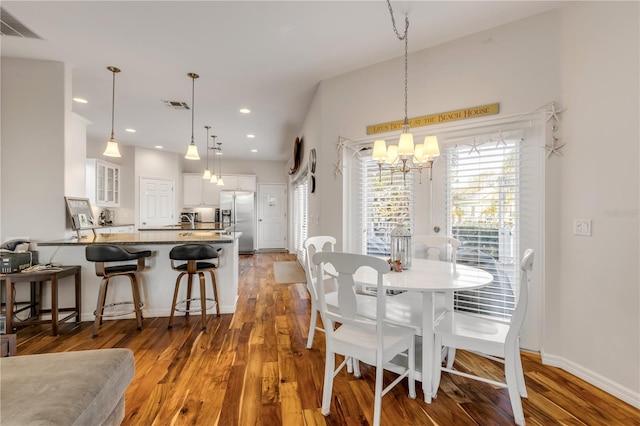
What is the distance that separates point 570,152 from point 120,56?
409 centimetres

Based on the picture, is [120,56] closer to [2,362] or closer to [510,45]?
[2,362]

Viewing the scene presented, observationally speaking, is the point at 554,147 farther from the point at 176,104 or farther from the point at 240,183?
the point at 240,183

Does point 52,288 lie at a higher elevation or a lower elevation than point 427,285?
lower

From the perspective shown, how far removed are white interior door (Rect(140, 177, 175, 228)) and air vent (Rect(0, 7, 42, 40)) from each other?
4515mm

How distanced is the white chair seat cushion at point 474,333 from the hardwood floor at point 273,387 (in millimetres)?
403

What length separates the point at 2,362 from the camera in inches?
48.4

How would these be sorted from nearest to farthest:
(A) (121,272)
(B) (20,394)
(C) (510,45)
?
(B) (20,394) < (C) (510,45) < (A) (121,272)

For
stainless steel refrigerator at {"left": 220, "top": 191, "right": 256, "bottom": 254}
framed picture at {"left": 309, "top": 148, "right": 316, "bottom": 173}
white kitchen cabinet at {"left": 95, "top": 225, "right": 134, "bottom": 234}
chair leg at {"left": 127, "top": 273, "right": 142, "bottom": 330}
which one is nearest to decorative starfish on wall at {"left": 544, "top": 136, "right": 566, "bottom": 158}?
framed picture at {"left": 309, "top": 148, "right": 316, "bottom": 173}

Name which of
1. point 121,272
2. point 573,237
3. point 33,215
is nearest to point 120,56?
point 33,215

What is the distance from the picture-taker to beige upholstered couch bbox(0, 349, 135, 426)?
946 millimetres

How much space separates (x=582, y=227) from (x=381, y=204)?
1.64m

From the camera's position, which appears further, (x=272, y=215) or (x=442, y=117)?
(x=272, y=215)

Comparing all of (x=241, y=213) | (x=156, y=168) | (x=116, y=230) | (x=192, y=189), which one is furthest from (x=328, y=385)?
(x=192, y=189)

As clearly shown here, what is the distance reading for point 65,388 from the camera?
42.4 inches
